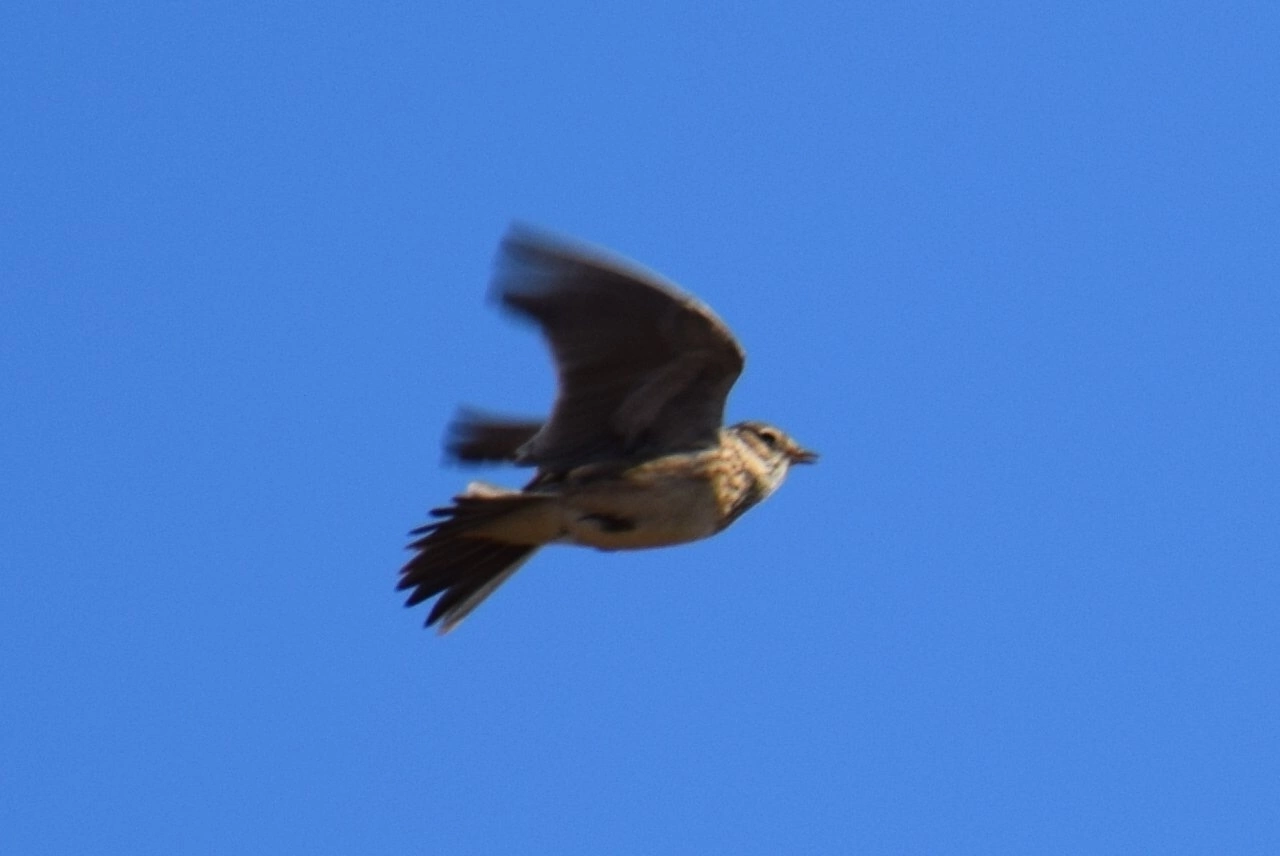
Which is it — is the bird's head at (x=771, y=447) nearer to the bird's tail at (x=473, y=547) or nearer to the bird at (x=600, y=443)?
the bird at (x=600, y=443)

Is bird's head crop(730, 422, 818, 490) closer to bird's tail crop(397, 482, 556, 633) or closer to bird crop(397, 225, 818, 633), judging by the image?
bird crop(397, 225, 818, 633)

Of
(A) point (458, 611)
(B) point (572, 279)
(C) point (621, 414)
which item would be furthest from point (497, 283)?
(A) point (458, 611)

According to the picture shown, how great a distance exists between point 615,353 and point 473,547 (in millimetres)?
1237

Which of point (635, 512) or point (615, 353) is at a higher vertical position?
point (615, 353)

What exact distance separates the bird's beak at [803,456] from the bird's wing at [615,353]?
114cm

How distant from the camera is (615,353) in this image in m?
9.91

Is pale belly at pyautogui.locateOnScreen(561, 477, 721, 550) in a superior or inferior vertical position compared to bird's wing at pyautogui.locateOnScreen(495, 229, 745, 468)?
inferior

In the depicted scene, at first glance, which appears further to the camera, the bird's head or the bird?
the bird's head

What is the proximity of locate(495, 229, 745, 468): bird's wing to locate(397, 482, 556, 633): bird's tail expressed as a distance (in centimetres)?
30

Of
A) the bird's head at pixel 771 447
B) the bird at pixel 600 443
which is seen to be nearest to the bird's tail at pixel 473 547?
the bird at pixel 600 443

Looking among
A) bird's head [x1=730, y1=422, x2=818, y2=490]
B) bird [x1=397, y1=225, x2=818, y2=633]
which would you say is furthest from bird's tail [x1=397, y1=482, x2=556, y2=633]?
bird's head [x1=730, y1=422, x2=818, y2=490]

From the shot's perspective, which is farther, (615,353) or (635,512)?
(635,512)

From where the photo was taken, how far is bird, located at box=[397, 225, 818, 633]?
958 centimetres

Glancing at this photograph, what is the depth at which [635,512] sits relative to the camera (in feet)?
33.5
